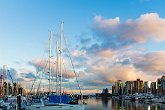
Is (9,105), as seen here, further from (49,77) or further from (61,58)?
(61,58)

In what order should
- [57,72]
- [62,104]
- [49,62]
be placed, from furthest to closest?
[49,62]
[57,72]
[62,104]

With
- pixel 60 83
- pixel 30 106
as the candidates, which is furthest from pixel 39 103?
pixel 60 83

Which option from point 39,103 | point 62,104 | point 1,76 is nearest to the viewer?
point 62,104

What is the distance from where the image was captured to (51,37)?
84312mm

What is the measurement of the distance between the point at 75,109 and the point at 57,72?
574 inches

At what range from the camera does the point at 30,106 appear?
68.4m

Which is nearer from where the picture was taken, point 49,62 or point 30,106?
point 30,106

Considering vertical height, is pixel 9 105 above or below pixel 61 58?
below

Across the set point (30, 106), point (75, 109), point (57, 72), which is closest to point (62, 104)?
point (75, 109)

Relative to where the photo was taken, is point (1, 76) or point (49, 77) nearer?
point (49, 77)

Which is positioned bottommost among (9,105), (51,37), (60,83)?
(9,105)

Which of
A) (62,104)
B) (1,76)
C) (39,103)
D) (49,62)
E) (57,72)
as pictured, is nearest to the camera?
(62,104)

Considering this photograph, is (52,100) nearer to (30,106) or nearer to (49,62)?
(30,106)

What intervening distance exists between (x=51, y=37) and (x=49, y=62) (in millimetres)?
6254
